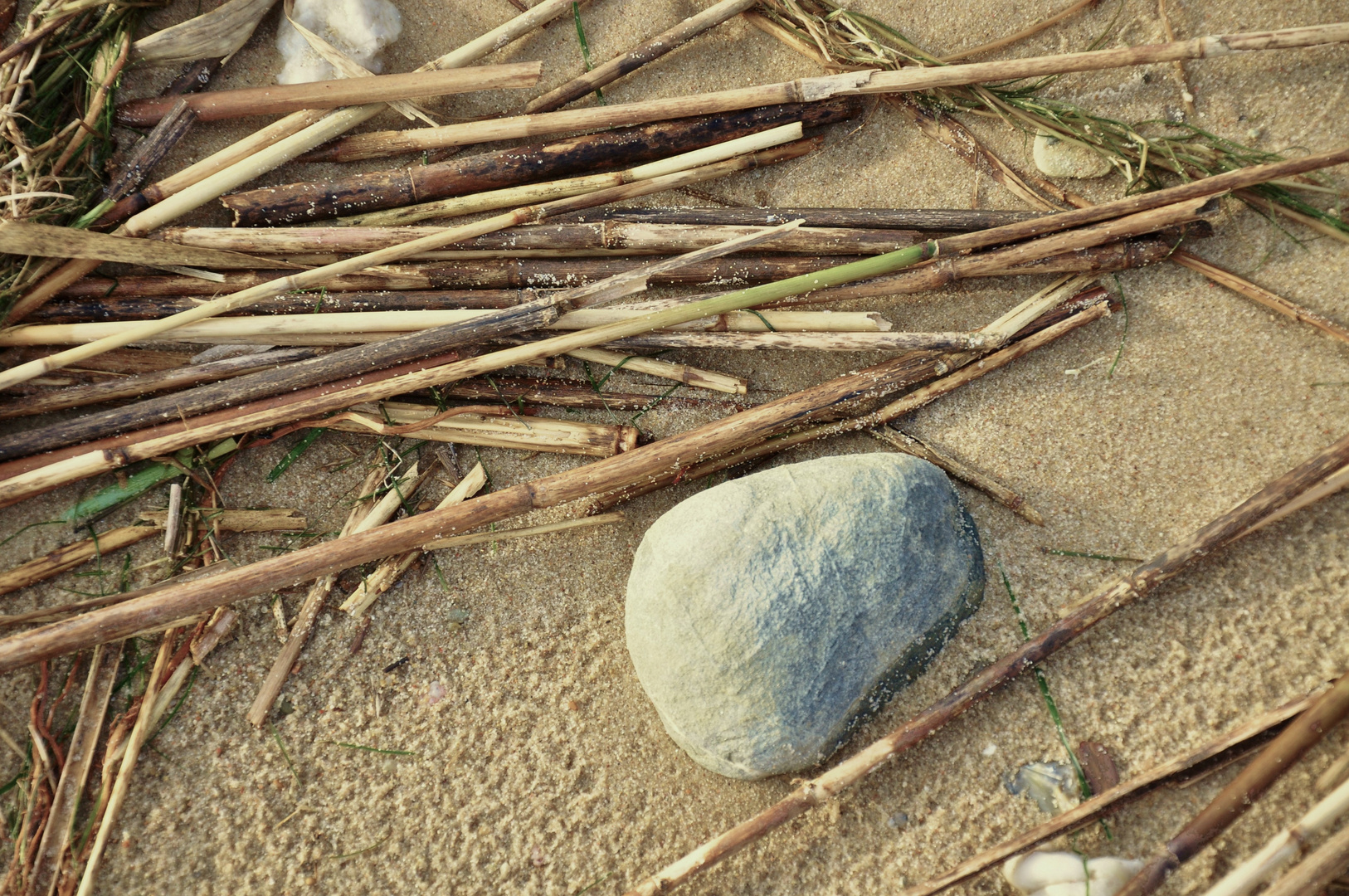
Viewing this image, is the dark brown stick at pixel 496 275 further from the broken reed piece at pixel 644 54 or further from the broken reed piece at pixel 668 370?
the broken reed piece at pixel 644 54

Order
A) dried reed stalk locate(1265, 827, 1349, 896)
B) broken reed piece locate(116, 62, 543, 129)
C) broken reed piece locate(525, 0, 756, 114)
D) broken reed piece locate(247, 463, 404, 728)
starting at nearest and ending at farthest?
1. dried reed stalk locate(1265, 827, 1349, 896)
2. broken reed piece locate(247, 463, 404, 728)
3. broken reed piece locate(116, 62, 543, 129)
4. broken reed piece locate(525, 0, 756, 114)

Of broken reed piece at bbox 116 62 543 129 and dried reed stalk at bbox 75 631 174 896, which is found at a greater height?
broken reed piece at bbox 116 62 543 129

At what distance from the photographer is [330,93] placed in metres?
2.54

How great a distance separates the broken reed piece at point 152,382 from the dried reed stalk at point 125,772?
0.79m

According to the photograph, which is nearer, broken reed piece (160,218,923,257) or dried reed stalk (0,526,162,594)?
dried reed stalk (0,526,162,594)

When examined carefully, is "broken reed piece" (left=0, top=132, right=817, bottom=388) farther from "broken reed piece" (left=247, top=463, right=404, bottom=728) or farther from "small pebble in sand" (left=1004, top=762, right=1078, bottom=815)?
"small pebble in sand" (left=1004, top=762, right=1078, bottom=815)

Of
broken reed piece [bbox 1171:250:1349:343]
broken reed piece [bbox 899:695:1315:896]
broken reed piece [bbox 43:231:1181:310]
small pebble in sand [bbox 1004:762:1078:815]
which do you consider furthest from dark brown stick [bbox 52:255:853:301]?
broken reed piece [bbox 899:695:1315:896]

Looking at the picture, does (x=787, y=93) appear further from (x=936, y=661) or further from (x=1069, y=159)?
(x=936, y=661)

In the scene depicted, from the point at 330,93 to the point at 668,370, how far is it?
144cm

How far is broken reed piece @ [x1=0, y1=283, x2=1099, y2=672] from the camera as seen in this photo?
2.12m

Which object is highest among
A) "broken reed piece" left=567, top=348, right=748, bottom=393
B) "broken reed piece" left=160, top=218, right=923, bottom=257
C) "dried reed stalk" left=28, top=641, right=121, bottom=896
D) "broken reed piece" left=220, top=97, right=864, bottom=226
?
"broken reed piece" left=220, top=97, right=864, bottom=226

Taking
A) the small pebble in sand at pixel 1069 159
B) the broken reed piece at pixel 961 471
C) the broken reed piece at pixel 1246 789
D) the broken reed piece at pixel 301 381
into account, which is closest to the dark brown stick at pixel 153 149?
the broken reed piece at pixel 301 381

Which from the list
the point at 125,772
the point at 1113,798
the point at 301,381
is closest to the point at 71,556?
the point at 125,772

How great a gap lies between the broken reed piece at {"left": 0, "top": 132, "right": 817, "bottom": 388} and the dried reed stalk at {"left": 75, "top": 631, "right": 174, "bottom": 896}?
0.91 m
